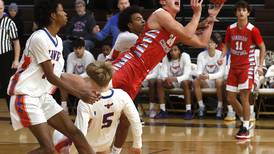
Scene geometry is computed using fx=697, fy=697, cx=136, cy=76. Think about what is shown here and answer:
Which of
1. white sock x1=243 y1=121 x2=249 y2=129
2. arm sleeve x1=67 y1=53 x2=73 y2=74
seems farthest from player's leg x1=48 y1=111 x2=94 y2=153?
arm sleeve x1=67 y1=53 x2=73 y2=74

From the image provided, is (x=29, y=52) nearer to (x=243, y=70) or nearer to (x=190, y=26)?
(x=190, y=26)

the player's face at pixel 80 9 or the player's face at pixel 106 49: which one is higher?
the player's face at pixel 80 9

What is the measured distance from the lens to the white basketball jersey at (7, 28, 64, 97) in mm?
5580

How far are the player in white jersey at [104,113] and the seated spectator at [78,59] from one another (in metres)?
6.29

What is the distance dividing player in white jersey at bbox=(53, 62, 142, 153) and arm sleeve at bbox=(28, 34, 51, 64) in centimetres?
36

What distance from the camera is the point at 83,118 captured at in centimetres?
570

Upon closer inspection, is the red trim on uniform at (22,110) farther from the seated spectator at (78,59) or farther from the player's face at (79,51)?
the player's face at (79,51)

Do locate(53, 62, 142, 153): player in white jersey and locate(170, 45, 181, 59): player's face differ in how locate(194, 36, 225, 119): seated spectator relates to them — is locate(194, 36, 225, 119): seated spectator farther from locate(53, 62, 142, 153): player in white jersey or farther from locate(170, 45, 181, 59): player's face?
locate(53, 62, 142, 153): player in white jersey

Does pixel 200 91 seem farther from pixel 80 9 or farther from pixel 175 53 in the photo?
pixel 80 9

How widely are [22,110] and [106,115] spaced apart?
70 centimetres

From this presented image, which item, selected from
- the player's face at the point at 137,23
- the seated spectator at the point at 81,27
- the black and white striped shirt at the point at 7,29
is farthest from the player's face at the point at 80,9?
the player's face at the point at 137,23

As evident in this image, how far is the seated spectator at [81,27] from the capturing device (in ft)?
43.0

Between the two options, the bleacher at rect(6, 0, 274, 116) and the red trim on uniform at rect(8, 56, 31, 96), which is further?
the bleacher at rect(6, 0, 274, 116)

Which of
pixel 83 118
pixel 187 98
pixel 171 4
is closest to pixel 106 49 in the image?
pixel 187 98
